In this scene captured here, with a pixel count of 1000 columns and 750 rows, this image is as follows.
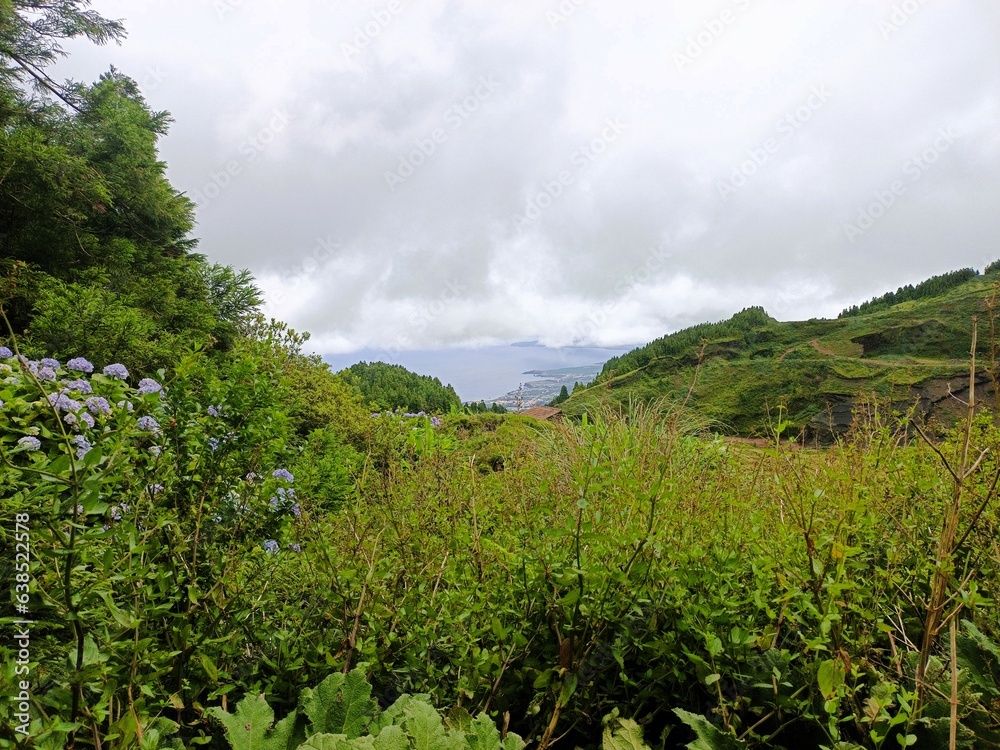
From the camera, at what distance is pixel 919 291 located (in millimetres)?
10859

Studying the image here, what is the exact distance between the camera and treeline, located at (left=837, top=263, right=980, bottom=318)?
33.1ft

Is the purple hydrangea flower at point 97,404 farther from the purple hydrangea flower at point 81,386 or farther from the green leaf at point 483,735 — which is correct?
the green leaf at point 483,735

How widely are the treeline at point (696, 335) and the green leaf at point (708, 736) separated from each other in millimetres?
8947

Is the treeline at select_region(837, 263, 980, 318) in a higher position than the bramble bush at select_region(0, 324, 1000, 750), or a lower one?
higher

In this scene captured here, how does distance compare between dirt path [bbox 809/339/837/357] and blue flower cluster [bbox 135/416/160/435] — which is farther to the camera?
dirt path [bbox 809/339/837/357]

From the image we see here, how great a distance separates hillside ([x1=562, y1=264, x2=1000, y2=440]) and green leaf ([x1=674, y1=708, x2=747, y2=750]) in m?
5.64

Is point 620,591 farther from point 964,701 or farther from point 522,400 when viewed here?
point 522,400

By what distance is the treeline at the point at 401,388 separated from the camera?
10945mm

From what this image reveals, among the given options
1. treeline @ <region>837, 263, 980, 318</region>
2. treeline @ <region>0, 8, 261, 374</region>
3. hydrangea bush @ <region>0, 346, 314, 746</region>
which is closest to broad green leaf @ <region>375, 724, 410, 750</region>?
hydrangea bush @ <region>0, 346, 314, 746</region>

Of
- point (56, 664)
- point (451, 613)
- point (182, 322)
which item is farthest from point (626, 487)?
point (182, 322)

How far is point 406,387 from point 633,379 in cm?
525

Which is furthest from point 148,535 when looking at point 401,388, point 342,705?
point 401,388

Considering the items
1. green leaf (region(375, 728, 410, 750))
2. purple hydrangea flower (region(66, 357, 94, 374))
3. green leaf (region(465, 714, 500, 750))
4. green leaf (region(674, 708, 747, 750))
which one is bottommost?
green leaf (region(674, 708, 747, 750))

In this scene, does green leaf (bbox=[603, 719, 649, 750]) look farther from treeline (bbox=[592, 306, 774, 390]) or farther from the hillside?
treeline (bbox=[592, 306, 774, 390])
